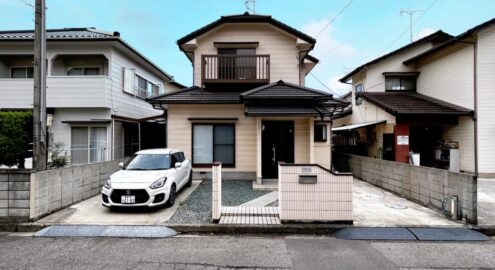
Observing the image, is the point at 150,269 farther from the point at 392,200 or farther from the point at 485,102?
the point at 485,102

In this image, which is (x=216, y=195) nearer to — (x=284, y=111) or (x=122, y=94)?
(x=284, y=111)

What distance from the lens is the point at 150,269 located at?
3.63 metres

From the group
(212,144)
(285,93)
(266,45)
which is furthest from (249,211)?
(266,45)

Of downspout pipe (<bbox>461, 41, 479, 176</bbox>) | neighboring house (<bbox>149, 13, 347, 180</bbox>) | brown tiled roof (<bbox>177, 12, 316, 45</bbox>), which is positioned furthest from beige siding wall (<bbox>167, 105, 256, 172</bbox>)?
downspout pipe (<bbox>461, 41, 479, 176</bbox>)

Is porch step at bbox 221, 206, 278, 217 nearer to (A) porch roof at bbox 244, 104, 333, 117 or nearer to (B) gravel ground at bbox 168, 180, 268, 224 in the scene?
(B) gravel ground at bbox 168, 180, 268, 224

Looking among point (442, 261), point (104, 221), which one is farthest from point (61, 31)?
point (442, 261)

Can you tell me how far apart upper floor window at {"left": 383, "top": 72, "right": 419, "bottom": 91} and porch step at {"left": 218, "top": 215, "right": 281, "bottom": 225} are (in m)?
13.6

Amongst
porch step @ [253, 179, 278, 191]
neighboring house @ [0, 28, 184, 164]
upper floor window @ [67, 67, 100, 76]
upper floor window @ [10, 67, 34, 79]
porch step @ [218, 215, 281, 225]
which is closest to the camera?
porch step @ [218, 215, 281, 225]

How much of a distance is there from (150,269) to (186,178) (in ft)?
16.9

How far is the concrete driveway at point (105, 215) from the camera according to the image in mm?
5543

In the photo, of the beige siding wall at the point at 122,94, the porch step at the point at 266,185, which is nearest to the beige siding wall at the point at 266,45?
the beige siding wall at the point at 122,94

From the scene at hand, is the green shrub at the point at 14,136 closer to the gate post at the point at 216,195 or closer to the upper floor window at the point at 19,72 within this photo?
the gate post at the point at 216,195

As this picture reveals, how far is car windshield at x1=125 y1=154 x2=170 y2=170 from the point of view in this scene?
282 inches

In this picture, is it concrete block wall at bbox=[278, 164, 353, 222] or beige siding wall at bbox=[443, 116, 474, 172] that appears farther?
beige siding wall at bbox=[443, 116, 474, 172]
